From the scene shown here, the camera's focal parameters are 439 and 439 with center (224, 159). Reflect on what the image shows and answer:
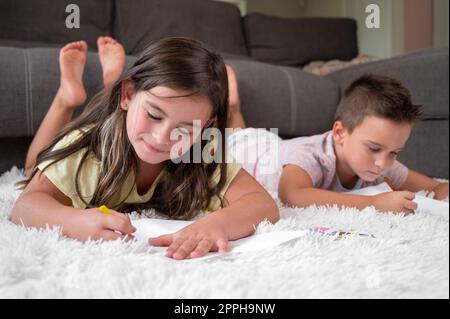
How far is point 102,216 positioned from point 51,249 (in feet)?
0.20

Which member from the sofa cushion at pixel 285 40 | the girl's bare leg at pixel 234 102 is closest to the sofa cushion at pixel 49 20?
the girl's bare leg at pixel 234 102

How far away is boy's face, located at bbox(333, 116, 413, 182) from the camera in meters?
0.58

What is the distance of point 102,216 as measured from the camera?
41cm

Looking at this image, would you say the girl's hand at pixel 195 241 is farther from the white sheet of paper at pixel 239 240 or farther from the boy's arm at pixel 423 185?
the boy's arm at pixel 423 185

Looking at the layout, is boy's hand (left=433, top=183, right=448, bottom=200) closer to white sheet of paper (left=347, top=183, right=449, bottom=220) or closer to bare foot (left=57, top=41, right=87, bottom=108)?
white sheet of paper (left=347, top=183, right=449, bottom=220)

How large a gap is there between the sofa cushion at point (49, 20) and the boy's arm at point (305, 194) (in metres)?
0.42

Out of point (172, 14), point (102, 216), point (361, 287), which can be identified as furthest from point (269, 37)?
point (361, 287)

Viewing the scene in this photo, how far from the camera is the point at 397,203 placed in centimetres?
58

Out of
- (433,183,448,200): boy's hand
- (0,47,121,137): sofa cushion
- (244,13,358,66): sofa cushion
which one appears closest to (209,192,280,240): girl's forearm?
(433,183,448,200): boy's hand

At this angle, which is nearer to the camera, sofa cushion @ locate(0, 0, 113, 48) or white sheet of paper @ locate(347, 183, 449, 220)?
white sheet of paper @ locate(347, 183, 449, 220)

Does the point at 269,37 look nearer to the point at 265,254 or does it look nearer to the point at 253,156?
the point at 253,156

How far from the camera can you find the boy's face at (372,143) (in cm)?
58

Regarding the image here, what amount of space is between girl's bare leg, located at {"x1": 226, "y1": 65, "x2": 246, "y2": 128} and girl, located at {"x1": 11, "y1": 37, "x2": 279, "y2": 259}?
0.36 metres
